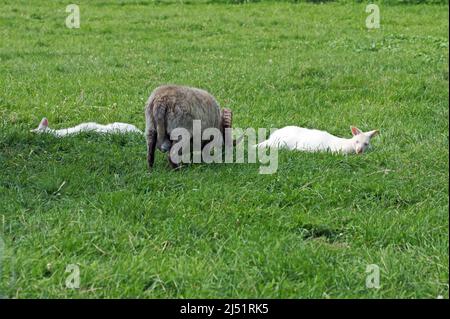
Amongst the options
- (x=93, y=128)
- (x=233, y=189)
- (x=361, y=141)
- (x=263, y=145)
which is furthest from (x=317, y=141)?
(x=93, y=128)

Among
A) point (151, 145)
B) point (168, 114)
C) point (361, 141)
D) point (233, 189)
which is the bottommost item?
point (233, 189)

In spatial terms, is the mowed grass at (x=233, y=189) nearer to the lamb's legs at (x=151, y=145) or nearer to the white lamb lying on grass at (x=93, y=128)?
the lamb's legs at (x=151, y=145)

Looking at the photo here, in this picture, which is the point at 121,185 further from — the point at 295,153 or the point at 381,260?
the point at 381,260

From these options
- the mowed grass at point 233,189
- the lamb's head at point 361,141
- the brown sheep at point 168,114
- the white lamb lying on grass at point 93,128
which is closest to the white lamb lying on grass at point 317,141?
the lamb's head at point 361,141

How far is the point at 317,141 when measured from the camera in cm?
733

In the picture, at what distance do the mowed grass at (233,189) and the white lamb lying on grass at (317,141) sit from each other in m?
0.25

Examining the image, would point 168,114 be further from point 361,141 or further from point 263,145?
point 361,141

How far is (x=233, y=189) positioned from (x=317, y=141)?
6.19ft

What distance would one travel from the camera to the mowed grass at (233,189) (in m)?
4.25

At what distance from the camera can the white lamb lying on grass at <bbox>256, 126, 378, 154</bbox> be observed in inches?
282

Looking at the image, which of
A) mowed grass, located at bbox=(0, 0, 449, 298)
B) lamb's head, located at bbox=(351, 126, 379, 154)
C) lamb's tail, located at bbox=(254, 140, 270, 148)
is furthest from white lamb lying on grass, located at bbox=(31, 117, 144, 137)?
lamb's head, located at bbox=(351, 126, 379, 154)

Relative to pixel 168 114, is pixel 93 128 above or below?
below

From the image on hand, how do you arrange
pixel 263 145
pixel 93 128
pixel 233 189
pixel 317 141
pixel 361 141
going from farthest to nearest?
pixel 93 128
pixel 263 145
pixel 317 141
pixel 361 141
pixel 233 189

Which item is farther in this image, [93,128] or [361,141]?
[93,128]
